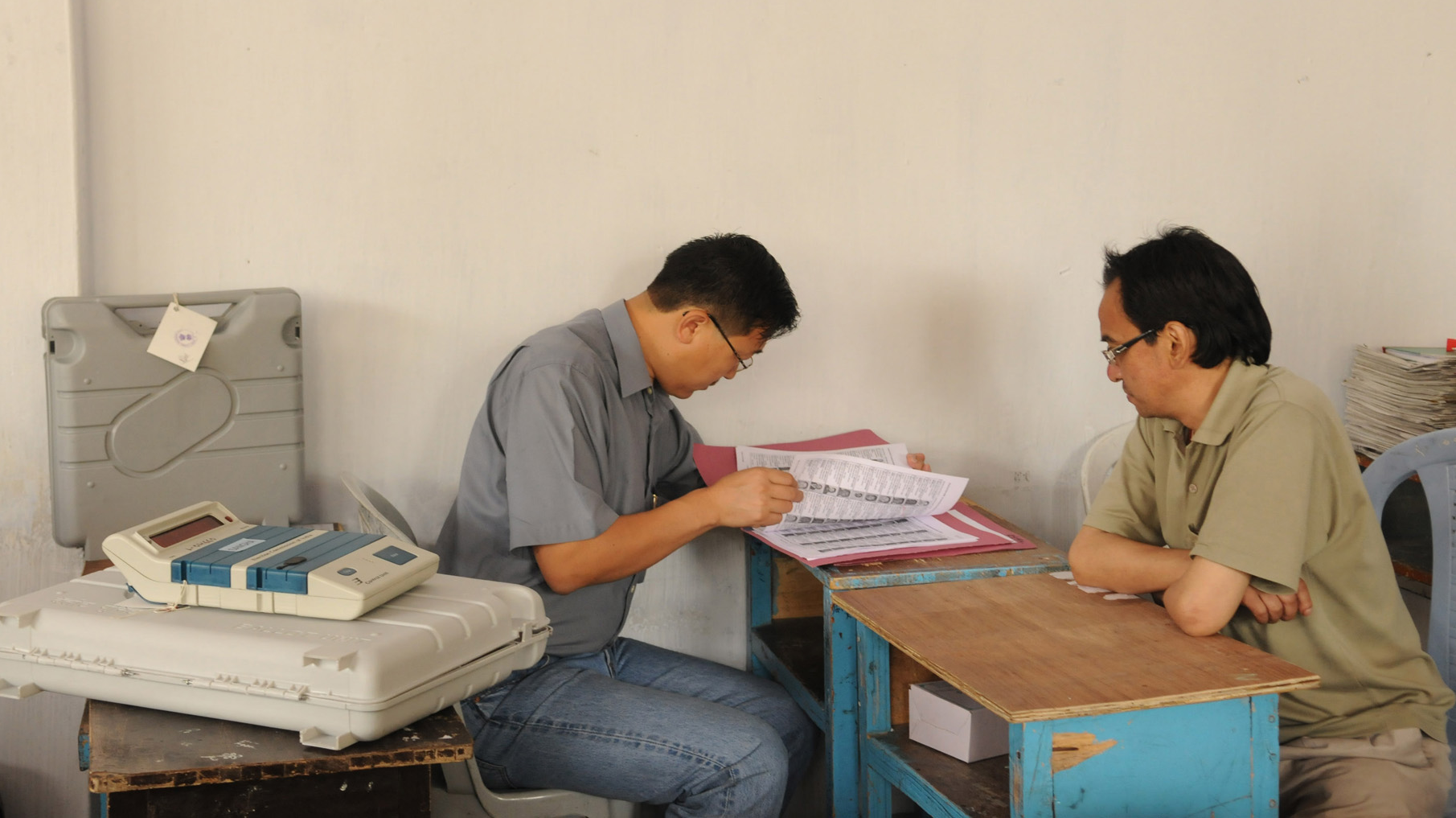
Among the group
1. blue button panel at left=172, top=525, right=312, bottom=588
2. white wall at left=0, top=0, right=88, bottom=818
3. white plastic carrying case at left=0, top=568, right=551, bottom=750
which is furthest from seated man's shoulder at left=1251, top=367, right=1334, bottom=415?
white wall at left=0, top=0, right=88, bottom=818

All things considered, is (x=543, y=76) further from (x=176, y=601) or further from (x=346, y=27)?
(x=176, y=601)

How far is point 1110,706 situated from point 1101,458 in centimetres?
155

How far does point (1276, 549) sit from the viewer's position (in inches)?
56.6

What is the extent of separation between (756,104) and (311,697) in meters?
1.67

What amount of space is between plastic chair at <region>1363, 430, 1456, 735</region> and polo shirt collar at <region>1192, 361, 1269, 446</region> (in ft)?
1.37

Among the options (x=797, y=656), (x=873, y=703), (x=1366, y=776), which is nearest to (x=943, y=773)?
(x=873, y=703)

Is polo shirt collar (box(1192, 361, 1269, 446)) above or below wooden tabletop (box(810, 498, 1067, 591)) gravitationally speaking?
above

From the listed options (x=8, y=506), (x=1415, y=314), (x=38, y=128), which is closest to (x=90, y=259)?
(x=38, y=128)

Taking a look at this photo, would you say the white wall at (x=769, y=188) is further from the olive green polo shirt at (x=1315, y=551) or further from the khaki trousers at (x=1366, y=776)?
the khaki trousers at (x=1366, y=776)

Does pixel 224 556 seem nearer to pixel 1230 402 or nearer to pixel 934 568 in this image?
pixel 934 568

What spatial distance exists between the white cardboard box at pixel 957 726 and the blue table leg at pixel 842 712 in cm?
13

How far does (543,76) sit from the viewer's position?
7.43 feet

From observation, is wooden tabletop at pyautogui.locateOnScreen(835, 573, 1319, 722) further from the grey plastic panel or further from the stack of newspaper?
the stack of newspaper

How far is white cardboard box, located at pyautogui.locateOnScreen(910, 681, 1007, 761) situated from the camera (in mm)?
1645
